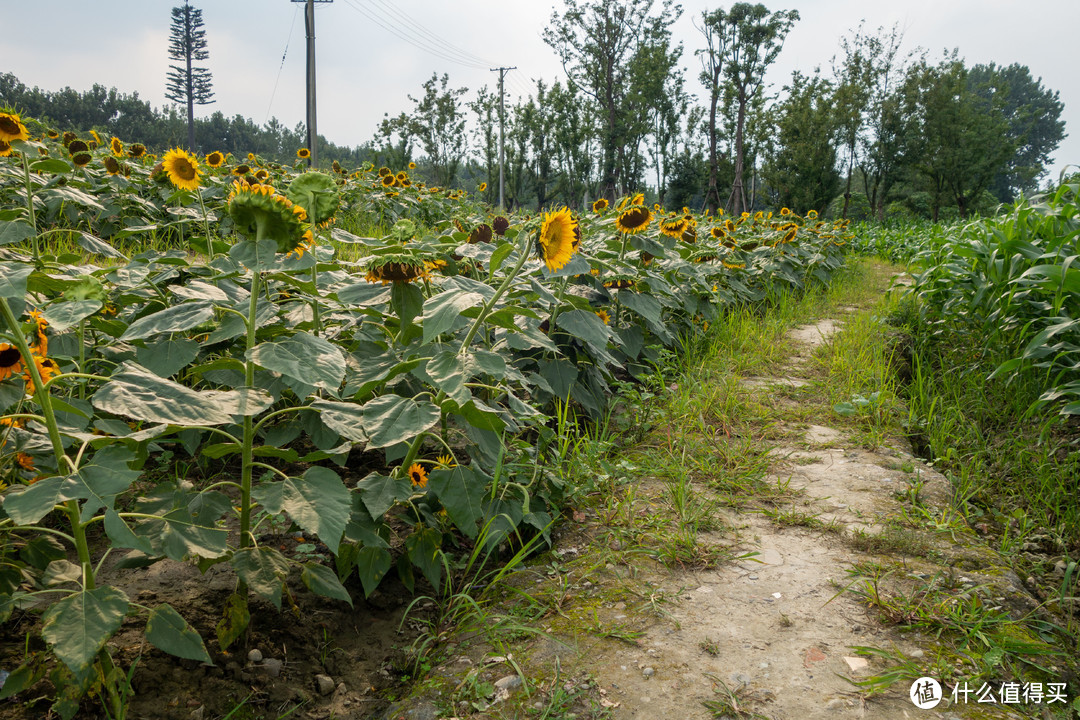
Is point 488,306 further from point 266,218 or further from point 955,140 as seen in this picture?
point 955,140

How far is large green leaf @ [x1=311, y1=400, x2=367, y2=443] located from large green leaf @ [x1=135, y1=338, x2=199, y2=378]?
1.34 feet

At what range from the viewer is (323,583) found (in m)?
1.27

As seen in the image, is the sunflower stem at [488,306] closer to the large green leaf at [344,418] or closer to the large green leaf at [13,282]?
the large green leaf at [344,418]

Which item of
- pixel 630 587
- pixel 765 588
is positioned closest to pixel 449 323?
pixel 630 587

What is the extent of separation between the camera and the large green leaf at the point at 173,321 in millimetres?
1144

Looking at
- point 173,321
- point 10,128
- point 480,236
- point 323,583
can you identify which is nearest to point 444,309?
point 173,321

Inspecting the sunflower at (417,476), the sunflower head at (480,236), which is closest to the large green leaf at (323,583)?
the sunflower at (417,476)

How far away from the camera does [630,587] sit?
1.56 meters

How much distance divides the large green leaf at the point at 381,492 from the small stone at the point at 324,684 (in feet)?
1.14

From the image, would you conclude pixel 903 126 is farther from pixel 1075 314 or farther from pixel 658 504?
pixel 658 504

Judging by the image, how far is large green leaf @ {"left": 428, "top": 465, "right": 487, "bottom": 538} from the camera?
1.44 m

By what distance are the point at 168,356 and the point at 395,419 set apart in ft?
1.93

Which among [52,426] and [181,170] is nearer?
[52,426]
